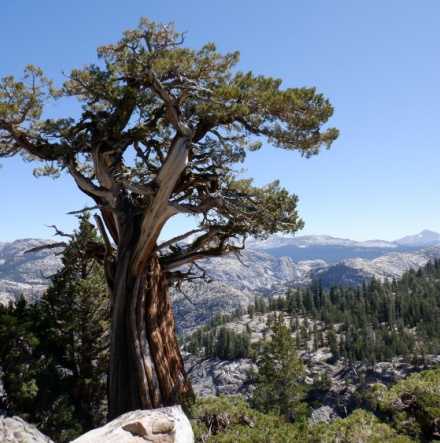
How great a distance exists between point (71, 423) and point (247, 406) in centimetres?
579

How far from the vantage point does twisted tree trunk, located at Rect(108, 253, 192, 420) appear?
9.84 metres

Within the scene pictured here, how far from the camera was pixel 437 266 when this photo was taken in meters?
192

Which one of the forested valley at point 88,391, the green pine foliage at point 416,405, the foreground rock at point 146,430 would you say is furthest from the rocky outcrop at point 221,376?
the foreground rock at point 146,430

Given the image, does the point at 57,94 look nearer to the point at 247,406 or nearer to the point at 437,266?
the point at 247,406

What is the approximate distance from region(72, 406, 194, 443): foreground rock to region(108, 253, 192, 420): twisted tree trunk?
13.1ft

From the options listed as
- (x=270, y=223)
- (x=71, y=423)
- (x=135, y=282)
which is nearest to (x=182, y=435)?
(x=135, y=282)

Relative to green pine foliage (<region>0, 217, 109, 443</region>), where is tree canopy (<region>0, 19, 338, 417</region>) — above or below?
above

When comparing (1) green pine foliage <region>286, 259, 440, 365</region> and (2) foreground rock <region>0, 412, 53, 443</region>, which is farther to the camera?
(1) green pine foliage <region>286, 259, 440, 365</region>

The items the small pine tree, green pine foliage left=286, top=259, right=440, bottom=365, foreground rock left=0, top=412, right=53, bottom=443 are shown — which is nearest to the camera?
foreground rock left=0, top=412, right=53, bottom=443

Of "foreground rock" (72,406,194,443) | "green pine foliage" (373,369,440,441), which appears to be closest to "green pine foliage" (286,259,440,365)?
"green pine foliage" (373,369,440,441)

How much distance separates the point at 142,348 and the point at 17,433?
3366mm

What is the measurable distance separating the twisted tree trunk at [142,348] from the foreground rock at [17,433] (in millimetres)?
2542

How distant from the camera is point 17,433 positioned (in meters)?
7.34

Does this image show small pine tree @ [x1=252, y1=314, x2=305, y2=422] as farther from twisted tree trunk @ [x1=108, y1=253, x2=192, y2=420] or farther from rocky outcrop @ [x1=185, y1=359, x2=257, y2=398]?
rocky outcrop @ [x1=185, y1=359, x2=257, y2=398]
